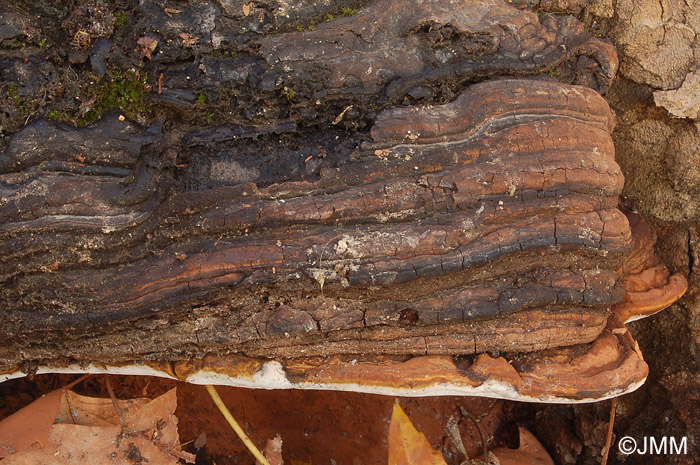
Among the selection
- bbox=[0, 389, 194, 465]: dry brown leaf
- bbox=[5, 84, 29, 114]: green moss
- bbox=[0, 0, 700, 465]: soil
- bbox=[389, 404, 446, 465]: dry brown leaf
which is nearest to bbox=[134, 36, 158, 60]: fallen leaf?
bbox=[0, 0, 700, 465]: soil

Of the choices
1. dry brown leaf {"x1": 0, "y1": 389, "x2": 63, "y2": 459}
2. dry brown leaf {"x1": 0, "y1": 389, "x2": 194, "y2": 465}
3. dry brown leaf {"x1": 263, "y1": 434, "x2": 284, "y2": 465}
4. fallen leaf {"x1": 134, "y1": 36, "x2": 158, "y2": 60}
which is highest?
fallen leaf {"x1": 134, "y1": 36, "x2": 158, "y2": 60}

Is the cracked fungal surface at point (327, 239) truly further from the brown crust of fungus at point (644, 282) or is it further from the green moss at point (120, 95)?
the brown crust of fungus at point (644, 282)

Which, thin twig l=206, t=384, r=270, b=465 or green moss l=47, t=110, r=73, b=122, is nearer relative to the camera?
green moss l=47, t=110, r=73, b=122

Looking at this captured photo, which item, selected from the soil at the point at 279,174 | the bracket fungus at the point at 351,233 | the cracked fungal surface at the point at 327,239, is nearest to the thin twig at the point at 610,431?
the soil at the point at 279,174

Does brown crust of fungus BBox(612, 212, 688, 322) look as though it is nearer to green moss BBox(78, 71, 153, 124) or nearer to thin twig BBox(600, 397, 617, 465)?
thin twig BBox(600, 397, 617, 465)

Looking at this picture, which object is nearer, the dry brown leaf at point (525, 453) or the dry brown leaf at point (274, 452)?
the dry brown leaf at point (274, 452)

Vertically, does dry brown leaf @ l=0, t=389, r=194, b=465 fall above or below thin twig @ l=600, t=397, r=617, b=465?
above

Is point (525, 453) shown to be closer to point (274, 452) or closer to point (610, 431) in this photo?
point (610, 431)
